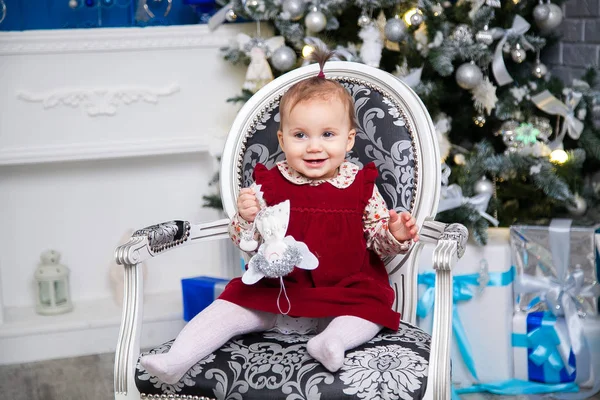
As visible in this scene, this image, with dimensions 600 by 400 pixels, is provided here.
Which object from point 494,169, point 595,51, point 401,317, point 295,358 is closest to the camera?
point 295,358

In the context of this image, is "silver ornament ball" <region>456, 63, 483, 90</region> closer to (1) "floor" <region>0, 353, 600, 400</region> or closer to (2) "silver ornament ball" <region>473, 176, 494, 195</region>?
(2) "silver ornament ball" <region>473, 176, 494, 195</region>

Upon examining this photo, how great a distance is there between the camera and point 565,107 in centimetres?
274

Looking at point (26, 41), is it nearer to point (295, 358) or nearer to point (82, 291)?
point (82, 291)

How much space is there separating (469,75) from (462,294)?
665mm

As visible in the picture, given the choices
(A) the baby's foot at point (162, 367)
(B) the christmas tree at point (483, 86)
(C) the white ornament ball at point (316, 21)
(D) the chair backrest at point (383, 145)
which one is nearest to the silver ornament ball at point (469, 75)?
(B) the christmas tree at point (483, 86)

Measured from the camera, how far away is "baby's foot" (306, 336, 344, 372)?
5.25 ft

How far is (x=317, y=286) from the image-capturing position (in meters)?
1.83

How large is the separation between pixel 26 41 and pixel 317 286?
1.68 meters

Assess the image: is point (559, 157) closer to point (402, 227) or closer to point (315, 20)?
point (315, 20)

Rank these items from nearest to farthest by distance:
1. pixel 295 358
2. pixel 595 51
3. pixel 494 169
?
pixel 295 358
pixel 494 169
pixel 595 51

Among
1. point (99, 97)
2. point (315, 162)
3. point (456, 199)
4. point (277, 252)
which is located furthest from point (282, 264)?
point (99, 97)

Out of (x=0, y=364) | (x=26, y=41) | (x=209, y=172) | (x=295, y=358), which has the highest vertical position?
(x=26, y=41)

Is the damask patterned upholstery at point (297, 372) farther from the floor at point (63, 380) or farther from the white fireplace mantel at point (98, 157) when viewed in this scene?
the white fireplace mantel at point (98, 157)

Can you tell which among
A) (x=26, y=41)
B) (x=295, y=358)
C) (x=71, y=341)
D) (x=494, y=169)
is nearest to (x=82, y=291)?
(x=71, y=341)
